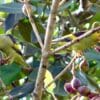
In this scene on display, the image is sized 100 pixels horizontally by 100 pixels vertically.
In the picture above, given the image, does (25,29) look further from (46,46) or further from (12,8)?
(46,46)

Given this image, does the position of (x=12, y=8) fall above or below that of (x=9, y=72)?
above

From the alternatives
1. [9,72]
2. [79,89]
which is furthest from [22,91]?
[79,89]

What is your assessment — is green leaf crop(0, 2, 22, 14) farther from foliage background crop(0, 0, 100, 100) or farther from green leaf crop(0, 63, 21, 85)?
green leaf crop(0, 63, 21, 85)

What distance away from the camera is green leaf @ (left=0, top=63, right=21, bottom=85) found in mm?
944

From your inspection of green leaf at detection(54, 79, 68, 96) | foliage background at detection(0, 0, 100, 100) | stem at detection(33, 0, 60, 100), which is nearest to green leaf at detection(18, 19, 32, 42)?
foliage background at detection(0, 0, 100, 100)

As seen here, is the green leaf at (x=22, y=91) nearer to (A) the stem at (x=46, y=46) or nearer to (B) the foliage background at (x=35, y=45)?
(B) the foliage background at (x=35, y=45)

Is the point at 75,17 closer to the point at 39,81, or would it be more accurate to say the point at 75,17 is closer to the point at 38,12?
the point at 38,12

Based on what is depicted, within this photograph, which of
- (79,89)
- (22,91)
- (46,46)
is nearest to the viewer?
(46,46)

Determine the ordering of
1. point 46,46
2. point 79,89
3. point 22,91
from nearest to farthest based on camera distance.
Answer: point 46,46
point 79,89
point 22,91

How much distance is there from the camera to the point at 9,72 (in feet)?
3.15

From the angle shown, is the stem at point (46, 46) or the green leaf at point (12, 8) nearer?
the stem at point (46, 46)

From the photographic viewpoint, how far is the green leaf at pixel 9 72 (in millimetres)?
944

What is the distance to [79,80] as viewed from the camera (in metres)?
0.87

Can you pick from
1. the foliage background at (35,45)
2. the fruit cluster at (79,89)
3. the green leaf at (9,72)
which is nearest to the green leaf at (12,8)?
the foliage background at (35,45)
